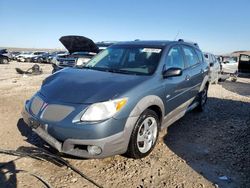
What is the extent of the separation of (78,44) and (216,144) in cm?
913

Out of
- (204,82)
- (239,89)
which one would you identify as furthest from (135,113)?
(239,89)

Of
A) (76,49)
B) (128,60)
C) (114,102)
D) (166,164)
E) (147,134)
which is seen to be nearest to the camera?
(114,102)

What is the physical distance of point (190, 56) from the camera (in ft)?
18.6

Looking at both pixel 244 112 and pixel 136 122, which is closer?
pixel 136 122

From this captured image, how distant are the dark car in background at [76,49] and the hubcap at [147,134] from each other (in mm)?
7052

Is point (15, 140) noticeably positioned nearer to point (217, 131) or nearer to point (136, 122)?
point (136, 122)

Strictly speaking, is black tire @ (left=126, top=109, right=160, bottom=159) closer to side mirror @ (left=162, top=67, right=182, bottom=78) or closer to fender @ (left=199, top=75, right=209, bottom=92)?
side mirror @ (left=162, top=67, right=182, bottom=78)

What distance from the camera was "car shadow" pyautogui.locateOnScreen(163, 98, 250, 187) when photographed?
3605 mm

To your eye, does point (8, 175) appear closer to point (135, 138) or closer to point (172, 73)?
point (135, 138)

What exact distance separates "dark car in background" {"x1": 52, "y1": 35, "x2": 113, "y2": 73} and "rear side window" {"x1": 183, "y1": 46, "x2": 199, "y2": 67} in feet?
18.3

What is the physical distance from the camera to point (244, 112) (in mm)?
6961

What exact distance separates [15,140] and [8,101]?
3165 millimetres

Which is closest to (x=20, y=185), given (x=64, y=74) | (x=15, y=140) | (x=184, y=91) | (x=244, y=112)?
(x=15, y=140)

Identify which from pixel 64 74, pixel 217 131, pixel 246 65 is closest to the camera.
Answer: pixel 64 74
